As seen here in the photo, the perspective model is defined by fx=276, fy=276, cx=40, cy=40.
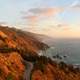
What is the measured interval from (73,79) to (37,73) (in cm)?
1865

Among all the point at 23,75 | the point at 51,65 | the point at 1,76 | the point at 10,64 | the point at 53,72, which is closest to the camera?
the point at 1,76

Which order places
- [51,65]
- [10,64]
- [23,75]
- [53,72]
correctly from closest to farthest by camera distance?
[23,75] < [10,64] < [53,72] < [51,65]

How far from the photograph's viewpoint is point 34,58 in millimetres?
113250

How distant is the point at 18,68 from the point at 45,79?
9824 millimetres

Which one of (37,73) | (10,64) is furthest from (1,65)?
(37,73)

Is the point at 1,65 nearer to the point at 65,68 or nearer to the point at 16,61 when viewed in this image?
the point at 16,61

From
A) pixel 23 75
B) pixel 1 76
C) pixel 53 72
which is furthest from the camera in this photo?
pixel 53 72

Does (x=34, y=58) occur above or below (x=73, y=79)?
above

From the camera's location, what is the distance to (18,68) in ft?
303

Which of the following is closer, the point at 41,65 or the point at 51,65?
the point at 41,65

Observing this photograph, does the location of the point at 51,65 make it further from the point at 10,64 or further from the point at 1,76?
the point at 1,76

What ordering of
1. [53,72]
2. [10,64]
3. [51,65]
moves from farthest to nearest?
[51,65]
[53,72]
[10,64]

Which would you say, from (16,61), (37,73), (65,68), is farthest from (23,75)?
(65,68)

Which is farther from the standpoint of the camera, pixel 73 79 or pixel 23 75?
pixel 73 79
